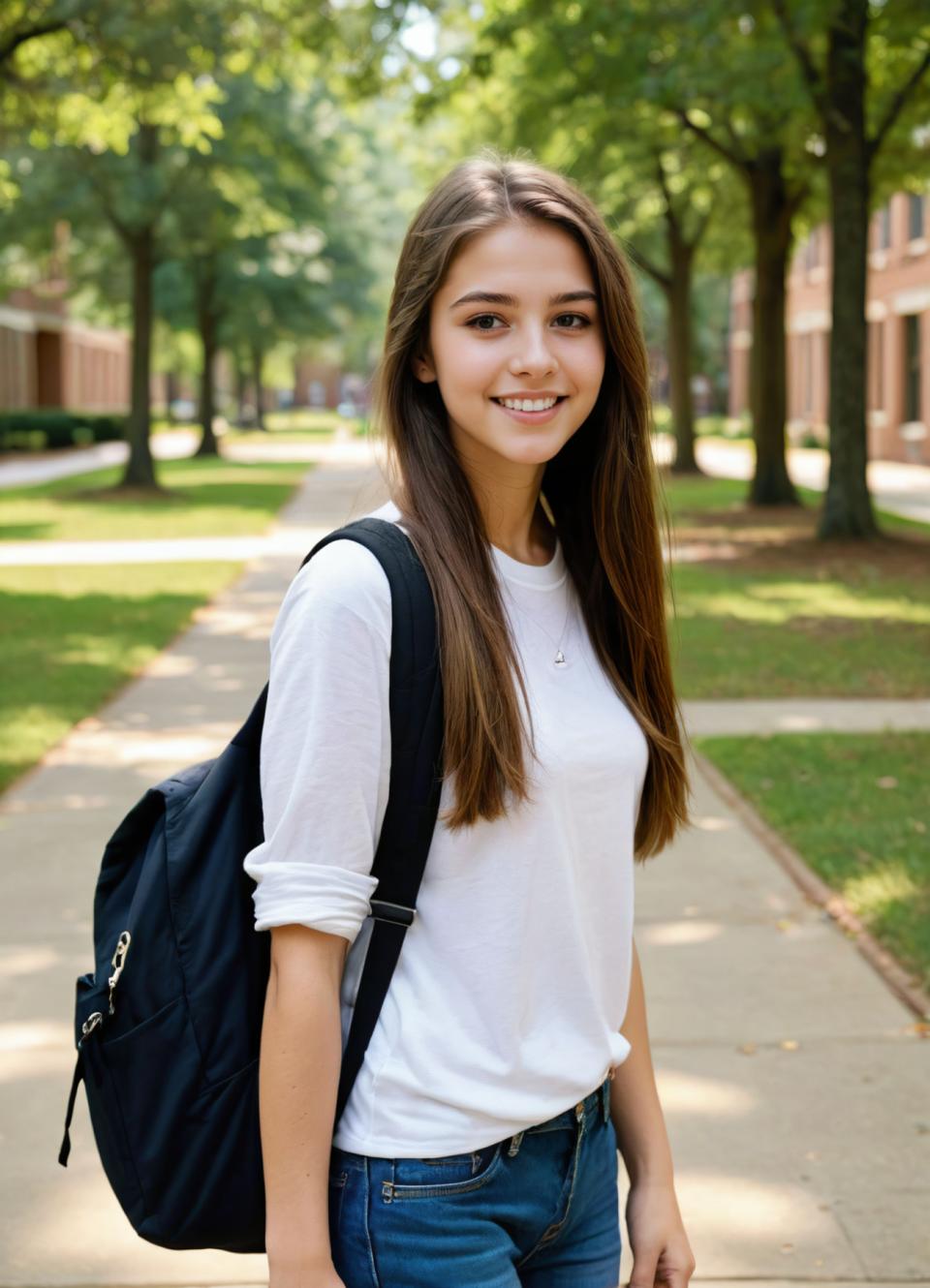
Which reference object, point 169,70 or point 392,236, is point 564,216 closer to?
point 169,70

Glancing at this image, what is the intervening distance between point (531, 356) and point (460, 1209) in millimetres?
907

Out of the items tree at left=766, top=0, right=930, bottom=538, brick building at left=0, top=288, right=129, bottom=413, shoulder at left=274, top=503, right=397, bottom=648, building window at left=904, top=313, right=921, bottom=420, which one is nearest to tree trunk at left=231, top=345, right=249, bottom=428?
brick building at left=0, top=288, right=129, bottom=413

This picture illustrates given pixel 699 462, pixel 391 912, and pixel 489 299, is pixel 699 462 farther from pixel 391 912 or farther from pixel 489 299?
pixel 391 912

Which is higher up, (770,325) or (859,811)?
Result: (770,325)

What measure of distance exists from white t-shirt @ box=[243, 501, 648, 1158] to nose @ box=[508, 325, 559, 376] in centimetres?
21

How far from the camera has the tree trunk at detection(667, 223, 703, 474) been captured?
3109cm

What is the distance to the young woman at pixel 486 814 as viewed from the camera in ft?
5.45

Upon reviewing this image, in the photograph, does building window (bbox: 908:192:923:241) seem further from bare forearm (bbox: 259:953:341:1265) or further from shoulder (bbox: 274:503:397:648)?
bare forearm (bbox: 259:953:341:1265)

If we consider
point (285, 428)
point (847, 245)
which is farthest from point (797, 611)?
point (285, 428)

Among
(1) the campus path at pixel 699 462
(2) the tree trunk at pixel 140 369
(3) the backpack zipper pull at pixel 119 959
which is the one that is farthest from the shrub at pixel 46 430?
(3) the backpack zipper pull at pixel 119 959

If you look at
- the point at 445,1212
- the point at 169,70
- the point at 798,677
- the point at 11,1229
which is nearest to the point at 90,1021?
the point at 445,1212

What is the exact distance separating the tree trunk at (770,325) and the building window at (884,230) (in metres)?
14.1

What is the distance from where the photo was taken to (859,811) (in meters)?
7.09

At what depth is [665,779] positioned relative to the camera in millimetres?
2082
